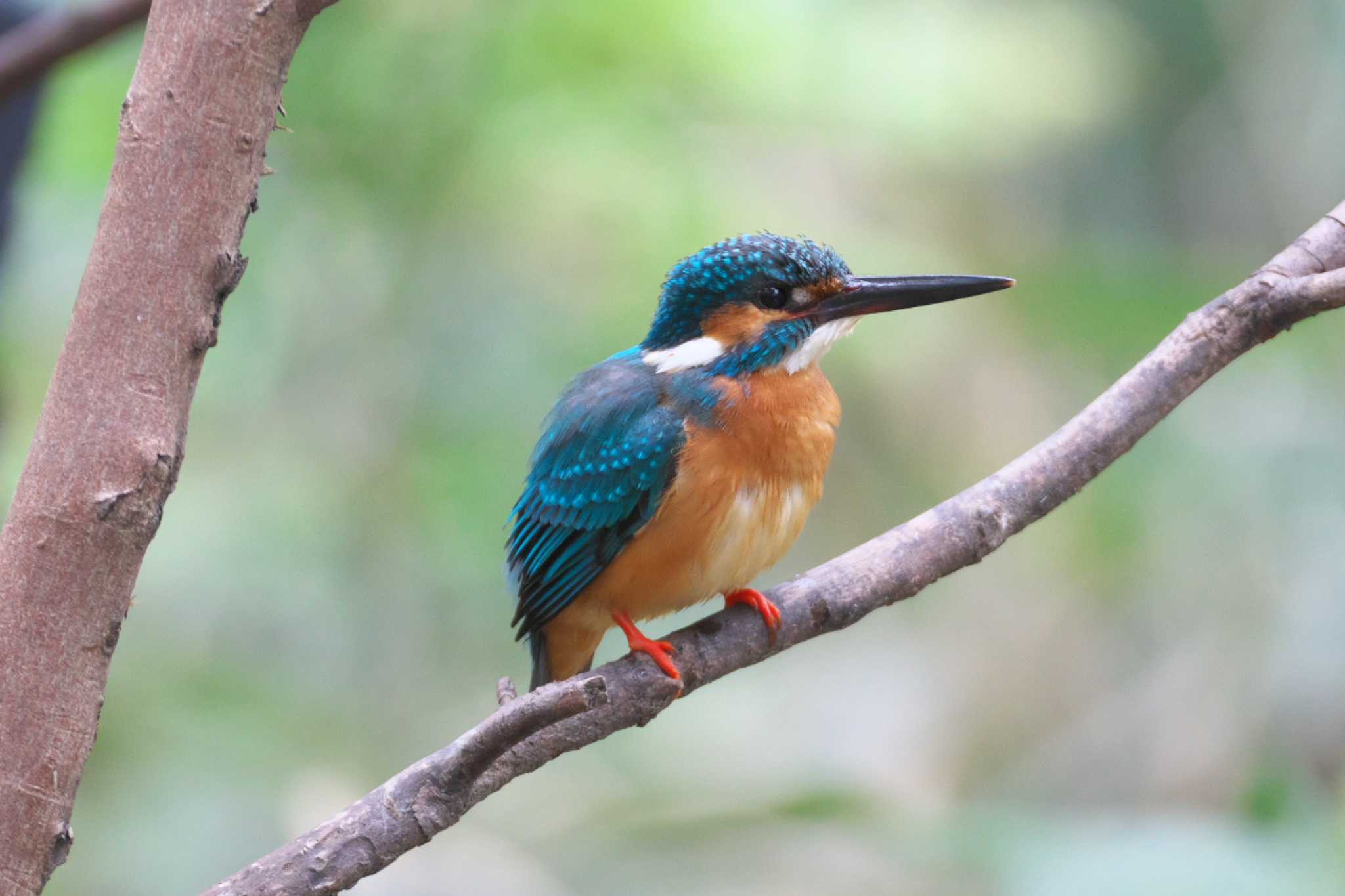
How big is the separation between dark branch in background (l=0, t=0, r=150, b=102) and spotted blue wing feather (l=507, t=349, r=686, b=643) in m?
1.02

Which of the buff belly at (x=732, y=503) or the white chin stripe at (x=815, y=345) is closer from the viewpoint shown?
the buff belly at (x=732, y=503)

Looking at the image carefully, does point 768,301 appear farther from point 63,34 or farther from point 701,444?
point 63,34

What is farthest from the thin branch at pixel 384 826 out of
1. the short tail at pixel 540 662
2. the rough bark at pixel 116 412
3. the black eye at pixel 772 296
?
the black eye at pixel 772 296

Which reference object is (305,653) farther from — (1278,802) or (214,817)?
(1278,802)

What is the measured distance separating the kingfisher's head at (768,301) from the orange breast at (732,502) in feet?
0.15

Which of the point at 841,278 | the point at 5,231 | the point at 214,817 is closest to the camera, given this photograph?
the point at 841,278

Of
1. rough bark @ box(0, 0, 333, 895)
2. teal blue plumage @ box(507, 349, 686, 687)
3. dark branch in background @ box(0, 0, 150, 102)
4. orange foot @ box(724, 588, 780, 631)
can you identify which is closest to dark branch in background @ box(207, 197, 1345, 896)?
orange foot @ box(724, 588, 780, 631)

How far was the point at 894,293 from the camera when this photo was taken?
219 centimetres

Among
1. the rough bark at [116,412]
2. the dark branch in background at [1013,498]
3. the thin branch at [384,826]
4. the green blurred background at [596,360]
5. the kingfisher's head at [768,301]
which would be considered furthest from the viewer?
the green blurred background at [596,360]

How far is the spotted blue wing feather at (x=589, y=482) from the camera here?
7.07ft

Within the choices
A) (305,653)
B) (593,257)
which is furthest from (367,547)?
(593,257)

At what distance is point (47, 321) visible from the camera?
12.3ft

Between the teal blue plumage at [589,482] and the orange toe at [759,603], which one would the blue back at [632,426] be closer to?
the teal blue plumage at [589,482]

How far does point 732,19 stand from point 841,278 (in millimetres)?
1336
